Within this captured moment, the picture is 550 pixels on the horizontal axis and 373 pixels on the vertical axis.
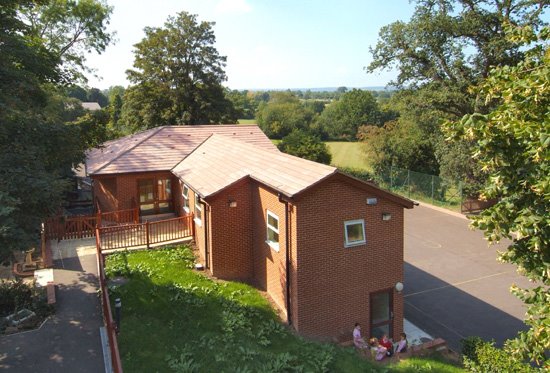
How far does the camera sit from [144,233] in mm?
18641

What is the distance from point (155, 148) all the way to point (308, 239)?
12.9 metres

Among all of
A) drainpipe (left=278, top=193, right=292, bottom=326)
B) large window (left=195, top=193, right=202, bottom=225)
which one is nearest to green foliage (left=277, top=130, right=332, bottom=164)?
large window (left=195, top=193, right=202, bottom=225)

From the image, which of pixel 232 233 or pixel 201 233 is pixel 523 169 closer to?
pixel 232 233

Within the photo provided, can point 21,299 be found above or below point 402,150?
below

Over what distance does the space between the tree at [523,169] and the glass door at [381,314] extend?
676 centimetres

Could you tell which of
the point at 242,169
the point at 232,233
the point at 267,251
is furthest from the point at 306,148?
the point at 267,251

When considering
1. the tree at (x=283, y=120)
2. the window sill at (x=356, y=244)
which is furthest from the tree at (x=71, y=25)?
the tree at (x=283, y=120)

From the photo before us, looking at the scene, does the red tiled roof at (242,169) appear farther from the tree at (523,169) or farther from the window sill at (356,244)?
the tree at (523,169)

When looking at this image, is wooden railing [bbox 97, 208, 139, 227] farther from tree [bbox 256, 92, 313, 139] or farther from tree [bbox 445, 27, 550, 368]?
tree [bbox 256, 92, 313, 139]

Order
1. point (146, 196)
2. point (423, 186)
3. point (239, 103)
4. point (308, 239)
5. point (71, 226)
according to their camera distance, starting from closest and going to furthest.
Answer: point (308, 239) → point (71, 226) → point (146, 196) → point (423, 186) → point (239, 103)

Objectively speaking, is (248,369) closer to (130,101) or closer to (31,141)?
(31,141)

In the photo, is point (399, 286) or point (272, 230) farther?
point (272, 230)

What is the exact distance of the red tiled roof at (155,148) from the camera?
21250mm

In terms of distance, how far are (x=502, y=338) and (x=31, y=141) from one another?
48.6ft
